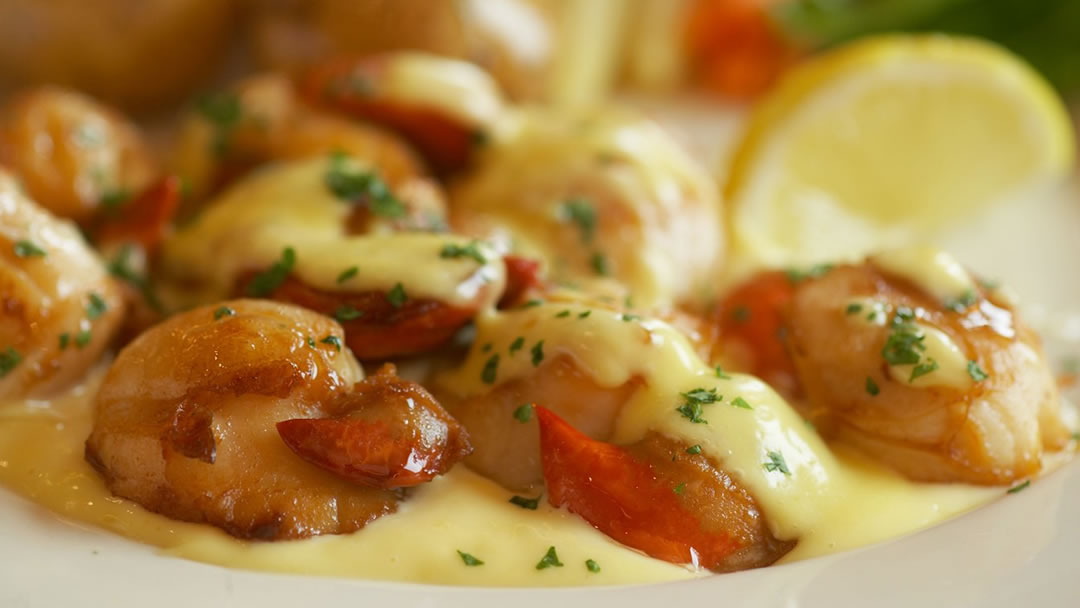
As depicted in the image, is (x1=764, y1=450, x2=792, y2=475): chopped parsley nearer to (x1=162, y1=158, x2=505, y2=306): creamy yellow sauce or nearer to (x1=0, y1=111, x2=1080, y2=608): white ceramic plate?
(x1=0, y1=111, x2=1080, y2=608): white ceramic plate

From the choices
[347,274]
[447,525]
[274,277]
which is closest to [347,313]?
[347,274]

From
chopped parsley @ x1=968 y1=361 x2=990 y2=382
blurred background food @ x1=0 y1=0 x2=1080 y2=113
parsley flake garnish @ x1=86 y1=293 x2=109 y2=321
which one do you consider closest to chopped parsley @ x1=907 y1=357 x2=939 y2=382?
chopped parsley @ x1=968 y1=361 x2=990 y2=382

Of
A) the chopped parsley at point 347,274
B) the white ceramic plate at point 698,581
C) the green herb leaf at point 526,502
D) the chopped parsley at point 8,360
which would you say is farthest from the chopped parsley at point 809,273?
the chopped parsley at point 8,360

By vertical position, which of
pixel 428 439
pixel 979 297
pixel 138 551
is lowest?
pixel 138 551

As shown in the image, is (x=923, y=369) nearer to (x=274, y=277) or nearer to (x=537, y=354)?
(x=537, y=354)

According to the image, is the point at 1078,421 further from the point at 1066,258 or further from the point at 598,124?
the point at 598,124

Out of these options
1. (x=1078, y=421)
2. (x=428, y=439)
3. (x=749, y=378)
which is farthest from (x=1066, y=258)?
(x=428, y=439)

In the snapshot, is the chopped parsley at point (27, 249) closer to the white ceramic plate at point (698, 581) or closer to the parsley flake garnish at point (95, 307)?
the parsley flake garnish at point (95, 307)
